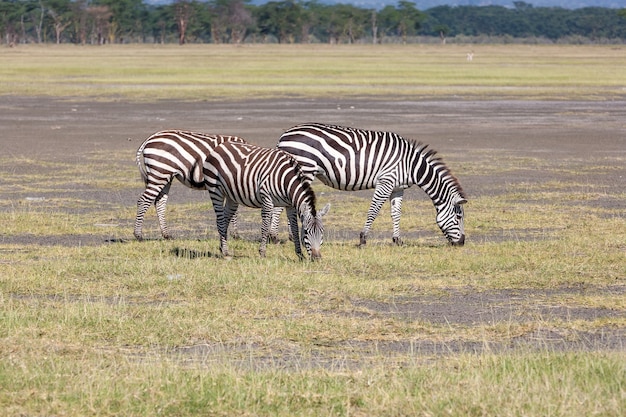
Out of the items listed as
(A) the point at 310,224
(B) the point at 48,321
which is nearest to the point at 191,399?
Answer: (B) the point at 48,321

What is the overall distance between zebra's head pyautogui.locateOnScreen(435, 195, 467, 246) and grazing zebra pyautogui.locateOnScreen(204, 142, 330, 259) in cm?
226

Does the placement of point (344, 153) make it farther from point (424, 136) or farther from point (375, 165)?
point (424, 136)

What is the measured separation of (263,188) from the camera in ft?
44.4

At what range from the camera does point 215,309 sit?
34.7 ft

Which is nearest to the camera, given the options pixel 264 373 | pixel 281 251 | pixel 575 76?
pixel 264 373

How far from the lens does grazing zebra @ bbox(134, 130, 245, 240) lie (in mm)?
15289

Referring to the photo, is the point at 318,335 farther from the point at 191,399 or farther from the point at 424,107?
the point at 424,107

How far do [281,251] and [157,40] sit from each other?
16289 cm

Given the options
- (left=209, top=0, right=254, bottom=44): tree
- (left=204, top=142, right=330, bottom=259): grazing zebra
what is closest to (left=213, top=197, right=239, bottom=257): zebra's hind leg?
(left=204, top=142, right=330, bottom=259): grazing zebra

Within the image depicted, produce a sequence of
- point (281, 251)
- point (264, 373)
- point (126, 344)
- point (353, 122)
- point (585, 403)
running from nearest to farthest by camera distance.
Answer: point (585, 403)
point (264, 373)
point (126, 344)
point (281, 251)
point (353, 122)

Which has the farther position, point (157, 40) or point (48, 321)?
point (157, 40)

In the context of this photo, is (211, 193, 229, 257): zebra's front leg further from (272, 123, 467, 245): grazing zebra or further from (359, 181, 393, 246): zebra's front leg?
(359, 181, 393, 246): zebra's front leg

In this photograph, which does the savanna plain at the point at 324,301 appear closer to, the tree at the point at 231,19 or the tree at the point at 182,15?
the tree at the point at 182,15

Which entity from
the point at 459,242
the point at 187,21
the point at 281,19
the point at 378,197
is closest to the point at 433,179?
the point at 378,197
